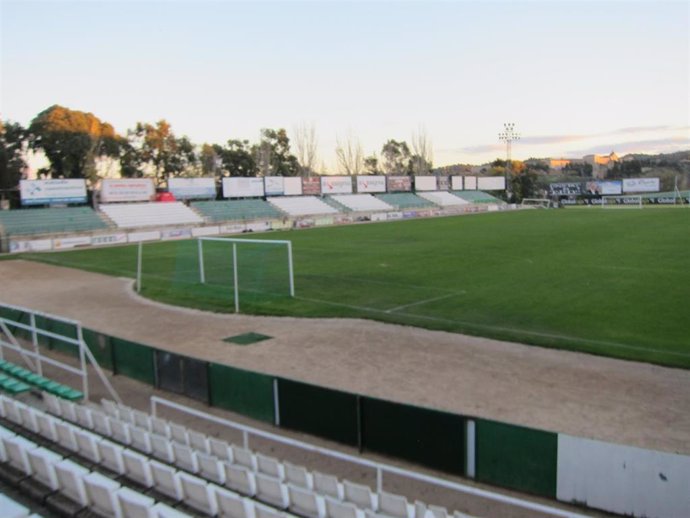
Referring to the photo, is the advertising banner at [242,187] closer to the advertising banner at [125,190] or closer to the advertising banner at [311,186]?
the advertising banner at [311,186]

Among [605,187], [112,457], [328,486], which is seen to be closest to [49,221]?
[112,457]

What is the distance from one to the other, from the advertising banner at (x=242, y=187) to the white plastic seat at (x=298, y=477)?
187 feet

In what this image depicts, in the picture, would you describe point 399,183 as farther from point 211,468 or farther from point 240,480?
point 240,480

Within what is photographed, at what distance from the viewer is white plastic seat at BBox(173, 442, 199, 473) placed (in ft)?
22.6

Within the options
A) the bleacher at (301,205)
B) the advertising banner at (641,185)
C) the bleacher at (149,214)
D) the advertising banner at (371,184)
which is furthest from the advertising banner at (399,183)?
the bleacher at (149,214)

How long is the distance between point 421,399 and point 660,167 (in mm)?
152977

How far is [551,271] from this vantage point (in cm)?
2517

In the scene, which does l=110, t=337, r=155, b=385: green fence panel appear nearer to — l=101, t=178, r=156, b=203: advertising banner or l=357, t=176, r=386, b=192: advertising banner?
l=101, t=178, r=156, b=203: advertising banner

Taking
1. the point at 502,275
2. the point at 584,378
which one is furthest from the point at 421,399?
the point at 502,275

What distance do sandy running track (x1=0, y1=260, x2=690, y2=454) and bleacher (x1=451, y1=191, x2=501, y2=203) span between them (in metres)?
73.5

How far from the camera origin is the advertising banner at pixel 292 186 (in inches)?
2633

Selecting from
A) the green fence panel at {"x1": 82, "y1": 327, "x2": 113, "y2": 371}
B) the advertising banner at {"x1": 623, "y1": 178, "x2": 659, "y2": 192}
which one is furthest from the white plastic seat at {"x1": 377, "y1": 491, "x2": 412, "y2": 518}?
the advertising banner at {"x1": 623, "y1": 178, "x2": 659, "y2": 192}

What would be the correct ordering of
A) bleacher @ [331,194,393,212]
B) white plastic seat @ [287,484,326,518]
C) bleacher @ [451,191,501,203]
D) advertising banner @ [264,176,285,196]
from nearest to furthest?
white plastic seat @ [287,484,326,518], advertising banner @ [264,176,285,196], bleacher @ [331,194,393,212], bleacher @ [451,191,501,203]

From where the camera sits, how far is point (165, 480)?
20.2 ft
